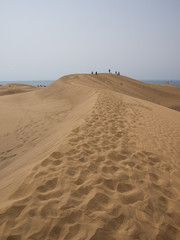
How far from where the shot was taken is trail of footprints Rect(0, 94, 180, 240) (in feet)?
6.34

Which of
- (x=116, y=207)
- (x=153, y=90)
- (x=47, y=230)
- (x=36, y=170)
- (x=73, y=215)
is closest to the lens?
(x=47, y=230)

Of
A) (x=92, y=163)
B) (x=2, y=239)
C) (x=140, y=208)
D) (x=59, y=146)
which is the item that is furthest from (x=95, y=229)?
(x=59, y=146)

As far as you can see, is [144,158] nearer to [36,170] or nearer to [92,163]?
[92,163]

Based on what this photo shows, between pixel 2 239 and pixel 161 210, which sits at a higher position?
pixel 2 239

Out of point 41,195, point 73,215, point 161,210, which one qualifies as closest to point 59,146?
point 41,195

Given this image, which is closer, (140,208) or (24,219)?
(24,219)

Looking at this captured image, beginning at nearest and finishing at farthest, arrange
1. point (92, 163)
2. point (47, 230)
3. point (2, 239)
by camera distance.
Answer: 1. point (2, 239)
2. point (47, 230)
3. point (92, 163)

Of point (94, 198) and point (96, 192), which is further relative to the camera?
point (96, 192)

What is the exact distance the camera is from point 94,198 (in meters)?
2.38

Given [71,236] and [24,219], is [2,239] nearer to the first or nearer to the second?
[24,219]

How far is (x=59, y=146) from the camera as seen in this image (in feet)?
12.5

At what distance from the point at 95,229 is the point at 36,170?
154 cm

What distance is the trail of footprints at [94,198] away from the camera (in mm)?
1934

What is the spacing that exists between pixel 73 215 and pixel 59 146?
1920 millimetres
